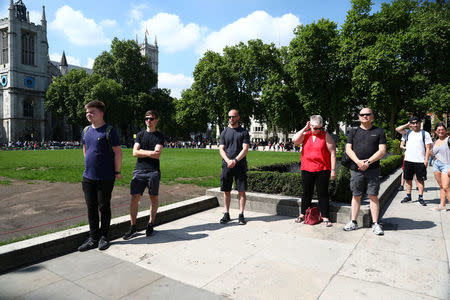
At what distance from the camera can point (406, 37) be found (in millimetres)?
23547

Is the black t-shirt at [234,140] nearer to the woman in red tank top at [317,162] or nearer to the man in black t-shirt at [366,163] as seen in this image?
the woman in red tank top at [317,162]

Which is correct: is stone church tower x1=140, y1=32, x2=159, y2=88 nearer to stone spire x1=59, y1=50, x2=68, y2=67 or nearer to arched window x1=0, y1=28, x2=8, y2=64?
stone spire x1=59, y1=50, x2=68, y2=67

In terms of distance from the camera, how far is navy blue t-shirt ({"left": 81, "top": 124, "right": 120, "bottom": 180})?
156 inches

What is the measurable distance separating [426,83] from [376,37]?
5.92 m

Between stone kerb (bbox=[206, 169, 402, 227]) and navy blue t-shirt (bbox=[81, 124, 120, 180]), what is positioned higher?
navy blue t-shirt (bbox=[81, 124, 120, 180])

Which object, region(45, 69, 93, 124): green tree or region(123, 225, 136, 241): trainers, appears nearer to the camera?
region(123, 225, 136, 241): trainers

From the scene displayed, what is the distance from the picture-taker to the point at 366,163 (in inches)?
182

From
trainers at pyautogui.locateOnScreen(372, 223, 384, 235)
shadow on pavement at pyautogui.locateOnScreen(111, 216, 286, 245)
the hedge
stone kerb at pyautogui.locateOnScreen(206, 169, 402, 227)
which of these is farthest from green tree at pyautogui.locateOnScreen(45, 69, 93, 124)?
trainers at pyautogui.locateOnScreen(372, 223, 384, 235)

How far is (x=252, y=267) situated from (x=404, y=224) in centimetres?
340

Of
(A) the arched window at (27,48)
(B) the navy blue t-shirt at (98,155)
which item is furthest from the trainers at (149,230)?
(A) the arched window at (27,48)

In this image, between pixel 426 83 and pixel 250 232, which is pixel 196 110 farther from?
pixel 250 232

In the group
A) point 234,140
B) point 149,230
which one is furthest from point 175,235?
point 234,140

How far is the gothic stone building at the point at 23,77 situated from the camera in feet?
202

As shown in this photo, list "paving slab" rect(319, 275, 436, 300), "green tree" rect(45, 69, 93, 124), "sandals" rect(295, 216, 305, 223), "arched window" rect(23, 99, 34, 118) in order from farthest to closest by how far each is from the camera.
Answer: "arched window" rect(23, 99, 34, 118) → "green tree" rect(45, 69, 93, 124) → "sandals" rect(295, 216, 305, 223) → "paving slab" rect(319, 275, 436, 300)
